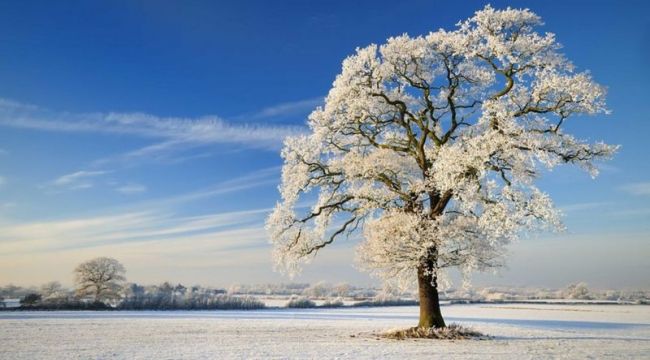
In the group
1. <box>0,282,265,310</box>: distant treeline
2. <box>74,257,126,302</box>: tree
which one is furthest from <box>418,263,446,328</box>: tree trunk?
<box>74,257,126,302</box>: tree

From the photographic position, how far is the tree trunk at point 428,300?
87.3ft

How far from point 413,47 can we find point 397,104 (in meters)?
3.27

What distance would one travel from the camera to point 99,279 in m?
78.5

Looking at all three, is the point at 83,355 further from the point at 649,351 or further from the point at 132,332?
the point at 649,351

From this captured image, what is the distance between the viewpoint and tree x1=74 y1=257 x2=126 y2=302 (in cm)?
7731

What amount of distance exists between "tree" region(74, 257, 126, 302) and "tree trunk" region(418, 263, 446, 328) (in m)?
63.8

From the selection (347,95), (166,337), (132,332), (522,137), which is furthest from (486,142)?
(132,332)

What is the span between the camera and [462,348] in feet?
69.4

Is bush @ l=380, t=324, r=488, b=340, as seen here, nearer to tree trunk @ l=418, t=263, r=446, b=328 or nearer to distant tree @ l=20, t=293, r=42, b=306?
tree trunk @ l=418, t=263, r=446, b=328

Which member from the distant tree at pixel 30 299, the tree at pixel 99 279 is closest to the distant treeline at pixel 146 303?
the distant tree at pixel 30 299

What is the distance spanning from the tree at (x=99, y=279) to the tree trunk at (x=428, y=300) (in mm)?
63753

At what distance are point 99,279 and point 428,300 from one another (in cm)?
6675

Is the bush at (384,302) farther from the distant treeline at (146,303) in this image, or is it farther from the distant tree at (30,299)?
the distant tree at (30,299)

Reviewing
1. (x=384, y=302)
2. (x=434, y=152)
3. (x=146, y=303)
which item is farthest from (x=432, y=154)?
(x=384, y=302)
